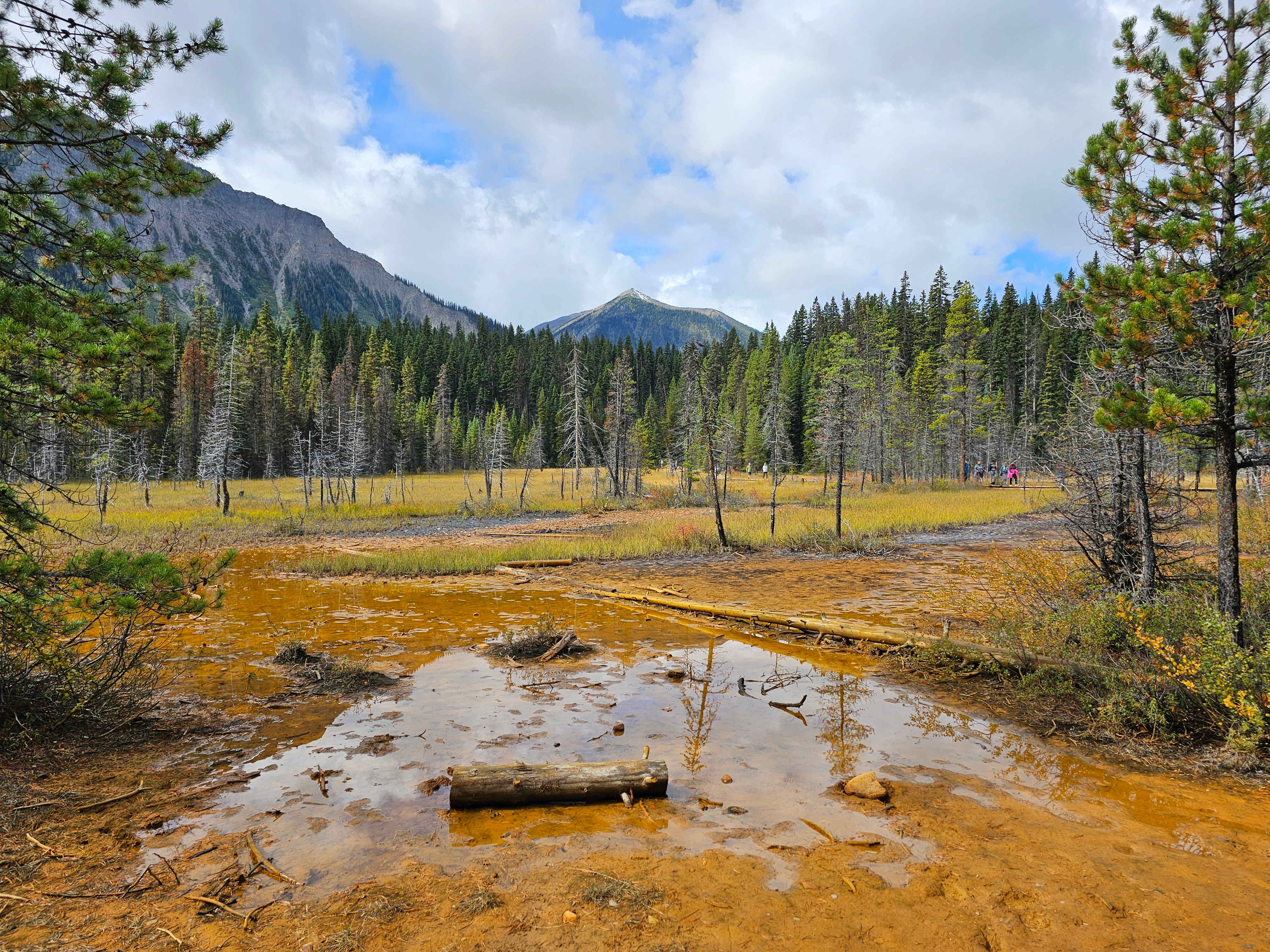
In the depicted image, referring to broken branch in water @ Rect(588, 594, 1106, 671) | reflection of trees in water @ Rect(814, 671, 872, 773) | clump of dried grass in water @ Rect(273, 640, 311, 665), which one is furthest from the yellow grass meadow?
reflection of trees in water @ Rect(814, 671, 872, 773)

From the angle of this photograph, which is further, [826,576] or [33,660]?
[826,576]

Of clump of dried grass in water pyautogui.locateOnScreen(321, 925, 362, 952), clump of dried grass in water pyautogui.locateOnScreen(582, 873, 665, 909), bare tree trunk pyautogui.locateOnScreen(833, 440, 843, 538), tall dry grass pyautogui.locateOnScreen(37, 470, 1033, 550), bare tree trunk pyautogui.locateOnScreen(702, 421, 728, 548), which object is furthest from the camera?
tall dry grass pyautogui.locateOnScreen(37, 470, 1033, 550)

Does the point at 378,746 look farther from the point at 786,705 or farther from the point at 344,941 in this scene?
the point at 786,705

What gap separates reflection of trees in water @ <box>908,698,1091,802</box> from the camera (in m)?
5.34

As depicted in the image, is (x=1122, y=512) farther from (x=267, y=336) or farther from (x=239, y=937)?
(x=267, y=336)

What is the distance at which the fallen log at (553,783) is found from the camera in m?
4.93

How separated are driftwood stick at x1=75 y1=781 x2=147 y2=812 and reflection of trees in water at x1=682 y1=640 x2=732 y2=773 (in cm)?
466

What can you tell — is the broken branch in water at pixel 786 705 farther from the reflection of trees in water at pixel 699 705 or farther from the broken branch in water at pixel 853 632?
the broken branch in water at pixel 853 632

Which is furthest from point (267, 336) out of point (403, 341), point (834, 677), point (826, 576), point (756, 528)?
point (834, 677)

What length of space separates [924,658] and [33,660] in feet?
35.4

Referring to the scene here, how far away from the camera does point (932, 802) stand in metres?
5.00

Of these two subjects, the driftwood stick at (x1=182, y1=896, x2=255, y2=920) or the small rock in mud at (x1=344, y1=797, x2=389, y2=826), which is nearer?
the driftwood stick at (x1=182, y1=896, x2=255, y2=920)

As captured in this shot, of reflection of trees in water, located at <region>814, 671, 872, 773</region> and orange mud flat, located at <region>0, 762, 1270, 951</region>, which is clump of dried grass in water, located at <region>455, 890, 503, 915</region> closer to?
orange mud flat, located at <region>0, 762, 1270, 951</region>

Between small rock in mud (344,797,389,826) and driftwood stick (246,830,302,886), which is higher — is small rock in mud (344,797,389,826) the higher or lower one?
the lower one
